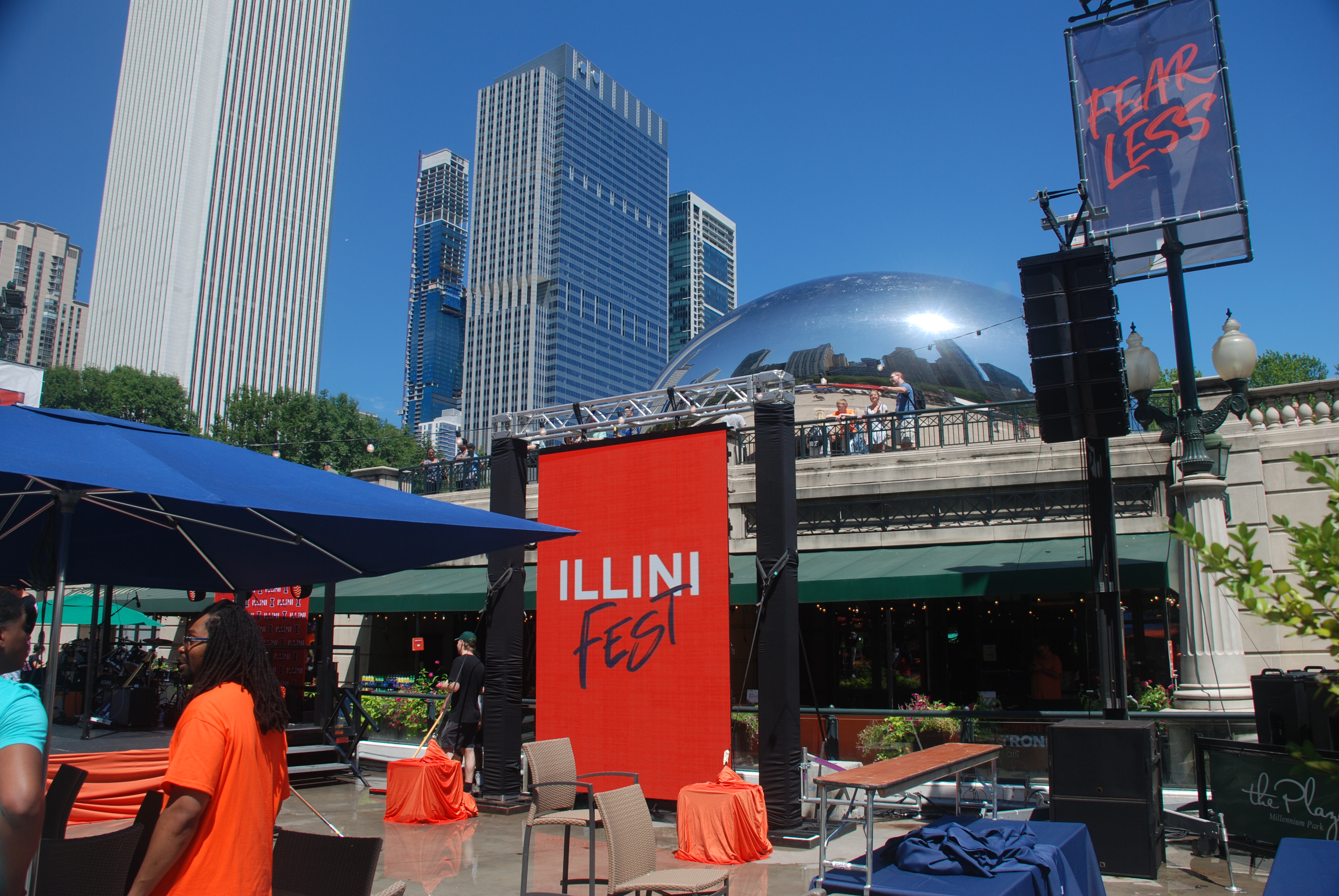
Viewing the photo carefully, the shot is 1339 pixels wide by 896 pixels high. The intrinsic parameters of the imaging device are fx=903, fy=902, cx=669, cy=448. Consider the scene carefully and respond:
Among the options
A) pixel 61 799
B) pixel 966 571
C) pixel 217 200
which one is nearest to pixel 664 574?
pixel 966 571

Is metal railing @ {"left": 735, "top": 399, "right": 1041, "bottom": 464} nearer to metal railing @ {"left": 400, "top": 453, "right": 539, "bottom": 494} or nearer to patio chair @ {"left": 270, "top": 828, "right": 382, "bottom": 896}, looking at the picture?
metal railing @ {"left": 400, "top": 453, "right": 539, "bottom": 494}

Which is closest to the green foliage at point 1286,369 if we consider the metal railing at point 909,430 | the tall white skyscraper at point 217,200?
the metal railing at point 909,430

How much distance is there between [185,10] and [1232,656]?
13632 cm

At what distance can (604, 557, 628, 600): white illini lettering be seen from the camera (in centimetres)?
1105

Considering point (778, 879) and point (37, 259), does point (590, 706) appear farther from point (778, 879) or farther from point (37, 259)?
point (37, 259)

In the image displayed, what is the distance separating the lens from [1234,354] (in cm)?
1217

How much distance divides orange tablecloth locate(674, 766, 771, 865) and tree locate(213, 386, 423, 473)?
2248 inches

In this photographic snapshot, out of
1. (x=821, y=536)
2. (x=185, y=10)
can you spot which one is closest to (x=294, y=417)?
(x=821, y=536)

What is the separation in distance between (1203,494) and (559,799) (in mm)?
10244

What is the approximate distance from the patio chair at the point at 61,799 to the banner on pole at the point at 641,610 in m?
6.25

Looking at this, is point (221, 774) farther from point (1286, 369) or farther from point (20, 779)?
point (1286, 369)

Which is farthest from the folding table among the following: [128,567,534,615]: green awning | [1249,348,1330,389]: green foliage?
[1249,348,1330,389]: green foliage

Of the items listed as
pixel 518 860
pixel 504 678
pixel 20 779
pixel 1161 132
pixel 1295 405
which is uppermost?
pixel 1161 132

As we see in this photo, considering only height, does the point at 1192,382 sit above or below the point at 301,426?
below
